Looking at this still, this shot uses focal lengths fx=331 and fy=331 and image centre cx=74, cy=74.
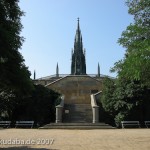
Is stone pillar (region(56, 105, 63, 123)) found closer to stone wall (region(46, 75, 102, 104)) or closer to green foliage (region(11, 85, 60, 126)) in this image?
green foliage (region(11, 85, 60, 126))

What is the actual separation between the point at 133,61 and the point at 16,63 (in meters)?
4.16

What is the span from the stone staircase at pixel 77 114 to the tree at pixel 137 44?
15896mm

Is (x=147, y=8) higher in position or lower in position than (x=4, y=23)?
higher

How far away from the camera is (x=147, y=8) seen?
40.9ft

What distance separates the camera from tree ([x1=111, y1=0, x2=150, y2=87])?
11.1m

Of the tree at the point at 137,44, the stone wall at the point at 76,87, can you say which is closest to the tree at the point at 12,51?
the tree at the point at 137,44

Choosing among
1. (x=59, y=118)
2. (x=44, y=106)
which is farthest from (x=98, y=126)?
(x=44, y=106)

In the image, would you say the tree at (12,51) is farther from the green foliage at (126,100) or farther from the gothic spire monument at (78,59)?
the gothic spire monument at (78,59)

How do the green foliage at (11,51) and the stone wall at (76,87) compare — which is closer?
the green foliage at (11,51)

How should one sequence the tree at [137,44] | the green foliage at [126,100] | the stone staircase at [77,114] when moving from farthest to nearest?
1. the stone staircase at [77,114]
2. the green foliage at [126,100]
3. the tree at [137,44]

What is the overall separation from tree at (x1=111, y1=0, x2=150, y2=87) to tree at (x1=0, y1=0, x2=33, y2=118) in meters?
3.77

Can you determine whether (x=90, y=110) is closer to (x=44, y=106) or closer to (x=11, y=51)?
(x=44, y=106)

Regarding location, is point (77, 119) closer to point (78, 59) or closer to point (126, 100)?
point (126, 100)

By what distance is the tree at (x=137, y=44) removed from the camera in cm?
1105
